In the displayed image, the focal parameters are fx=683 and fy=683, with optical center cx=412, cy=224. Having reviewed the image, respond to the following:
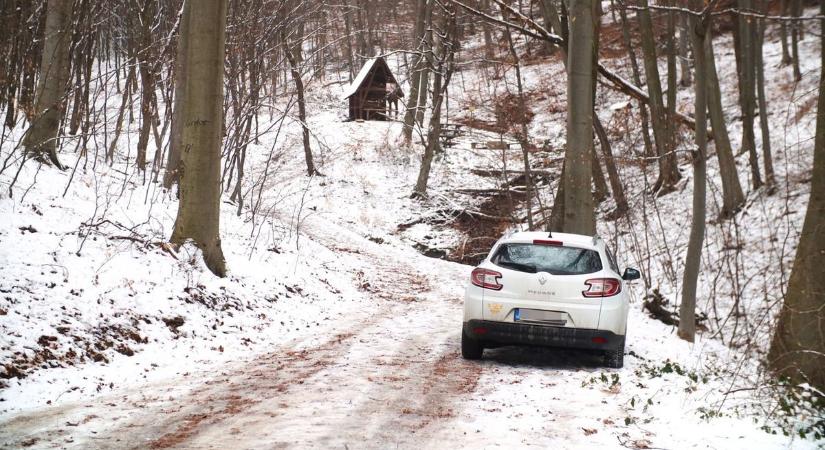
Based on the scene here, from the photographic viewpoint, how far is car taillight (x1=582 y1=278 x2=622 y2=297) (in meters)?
7.94

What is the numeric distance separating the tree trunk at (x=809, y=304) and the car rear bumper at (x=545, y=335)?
173cm

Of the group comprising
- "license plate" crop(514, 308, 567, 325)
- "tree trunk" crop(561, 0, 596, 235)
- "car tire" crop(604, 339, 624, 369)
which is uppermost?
"tree trunk" crop(561, 0, 596, 235)

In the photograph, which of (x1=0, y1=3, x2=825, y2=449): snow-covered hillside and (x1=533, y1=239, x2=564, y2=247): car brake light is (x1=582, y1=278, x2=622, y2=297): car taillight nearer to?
(x1=533, y1=239, x2=564, y2=247): car brake light

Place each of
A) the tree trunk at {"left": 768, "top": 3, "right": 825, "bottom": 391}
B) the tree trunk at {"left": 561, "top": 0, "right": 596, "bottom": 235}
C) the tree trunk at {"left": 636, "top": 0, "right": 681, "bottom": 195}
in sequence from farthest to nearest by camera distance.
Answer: the tree trunk at {"left": 636, "top": 0, "right": 681, "bottom": 195} < the tree trunk at {"left": 561, "top": 0, "right": 596, "bottom": 235} < the tree trunk at {"left": 768, "top": 3, "right": 825, "bottom": 391}

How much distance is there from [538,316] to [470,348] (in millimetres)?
1037

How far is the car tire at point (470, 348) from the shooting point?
8383 mm

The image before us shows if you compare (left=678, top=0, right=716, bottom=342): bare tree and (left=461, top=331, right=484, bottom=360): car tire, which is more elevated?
(left=678, top=0, right=716, bottom=342): bare tree

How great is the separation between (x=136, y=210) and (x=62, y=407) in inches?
284

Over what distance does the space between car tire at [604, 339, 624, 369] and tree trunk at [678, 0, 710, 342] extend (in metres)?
5.42

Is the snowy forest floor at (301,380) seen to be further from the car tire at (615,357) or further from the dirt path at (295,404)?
the car tire at (615,357)

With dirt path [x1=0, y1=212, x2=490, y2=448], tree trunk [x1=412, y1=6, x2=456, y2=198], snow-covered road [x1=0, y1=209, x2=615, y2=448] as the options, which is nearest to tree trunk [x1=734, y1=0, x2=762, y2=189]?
tree trunk [x1=412, y1=6, x2=456, y2=198]

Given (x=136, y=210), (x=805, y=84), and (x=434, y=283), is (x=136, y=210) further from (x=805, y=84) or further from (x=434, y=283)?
(x=805, y=84)

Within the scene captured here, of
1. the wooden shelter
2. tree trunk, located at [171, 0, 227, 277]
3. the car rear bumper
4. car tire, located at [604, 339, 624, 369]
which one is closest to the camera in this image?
the car rear bumper

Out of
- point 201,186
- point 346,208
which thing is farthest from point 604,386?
point 346,208
